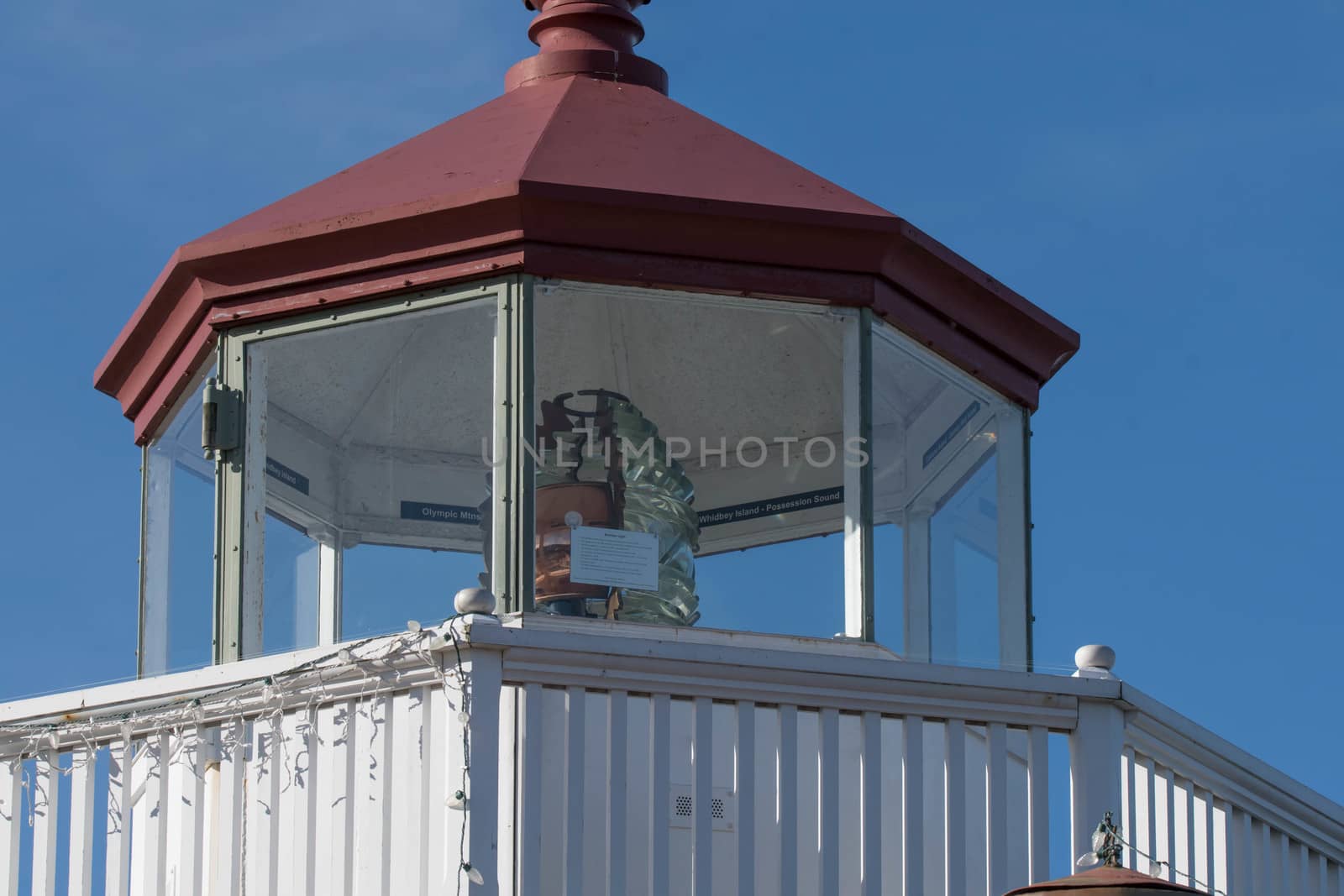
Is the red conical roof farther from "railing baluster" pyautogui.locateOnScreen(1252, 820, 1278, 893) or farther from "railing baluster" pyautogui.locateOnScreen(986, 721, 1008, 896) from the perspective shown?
"railing baluster" pyautogui.locateOnScreen(1252, 820, 1278, 893)

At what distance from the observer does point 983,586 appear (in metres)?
11.5

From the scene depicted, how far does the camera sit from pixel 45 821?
33.0 feet

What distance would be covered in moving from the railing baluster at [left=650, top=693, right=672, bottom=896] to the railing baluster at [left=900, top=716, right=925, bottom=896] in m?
0.74

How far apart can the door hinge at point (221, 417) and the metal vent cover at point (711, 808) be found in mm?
2163

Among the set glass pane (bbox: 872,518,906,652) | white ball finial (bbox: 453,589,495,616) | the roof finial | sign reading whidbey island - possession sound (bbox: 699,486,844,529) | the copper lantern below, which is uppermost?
the roof finial

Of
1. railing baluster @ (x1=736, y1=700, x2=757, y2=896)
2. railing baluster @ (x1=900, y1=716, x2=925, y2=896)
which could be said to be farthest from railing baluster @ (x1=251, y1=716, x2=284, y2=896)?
railing baluster @ (x1=900, y1=716, x2=925, y2=896)

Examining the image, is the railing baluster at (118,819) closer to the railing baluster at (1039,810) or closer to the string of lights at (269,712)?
the string of lights at (269,712)

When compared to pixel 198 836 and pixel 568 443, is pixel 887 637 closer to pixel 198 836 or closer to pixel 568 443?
pixel 568 443

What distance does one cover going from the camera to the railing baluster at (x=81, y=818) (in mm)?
9914

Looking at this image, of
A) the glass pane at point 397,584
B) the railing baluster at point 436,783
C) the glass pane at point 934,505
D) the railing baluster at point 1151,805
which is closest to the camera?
the railing baluster at point 436,783

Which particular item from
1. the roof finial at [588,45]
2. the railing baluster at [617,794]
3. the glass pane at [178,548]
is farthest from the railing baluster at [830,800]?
the roof finial at [588,45]

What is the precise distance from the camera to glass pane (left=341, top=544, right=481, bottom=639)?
1131 centimetres

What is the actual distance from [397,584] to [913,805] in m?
2.61

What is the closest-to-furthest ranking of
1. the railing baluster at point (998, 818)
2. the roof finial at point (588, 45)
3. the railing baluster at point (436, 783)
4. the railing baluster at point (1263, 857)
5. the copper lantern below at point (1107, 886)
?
1. the copper lantern below at point (1107, 886)
2. the railing baluster at point (436, 783)
3. the railing baluster at point (998, 818)
4. the railing baluster at point (1263, 857)
5. the roof finial at point (588, 45)
